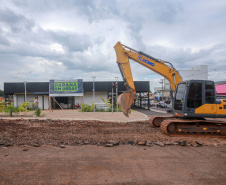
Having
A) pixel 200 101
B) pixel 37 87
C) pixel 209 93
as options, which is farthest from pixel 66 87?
pixel 209 93

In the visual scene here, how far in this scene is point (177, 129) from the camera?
9.13 metres

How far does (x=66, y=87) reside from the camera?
2536 cm

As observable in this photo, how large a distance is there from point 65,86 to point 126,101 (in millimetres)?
16617

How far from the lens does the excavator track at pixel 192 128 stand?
907 centimetres

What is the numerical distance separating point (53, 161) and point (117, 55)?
7.27 meters

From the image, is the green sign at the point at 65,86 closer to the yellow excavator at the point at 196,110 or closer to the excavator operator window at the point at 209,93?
the yellow excavator at the point at 196,110

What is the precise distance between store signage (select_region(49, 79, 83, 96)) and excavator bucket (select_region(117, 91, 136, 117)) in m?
15.6

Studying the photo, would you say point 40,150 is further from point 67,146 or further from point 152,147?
point 152,147

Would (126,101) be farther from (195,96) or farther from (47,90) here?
(47,90)

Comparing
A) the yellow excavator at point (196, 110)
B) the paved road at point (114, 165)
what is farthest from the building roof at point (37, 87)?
the paved road at point (114, 165)

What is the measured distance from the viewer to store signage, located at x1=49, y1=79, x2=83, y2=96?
82.5 feet

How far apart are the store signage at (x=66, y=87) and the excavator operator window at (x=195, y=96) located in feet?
59.4

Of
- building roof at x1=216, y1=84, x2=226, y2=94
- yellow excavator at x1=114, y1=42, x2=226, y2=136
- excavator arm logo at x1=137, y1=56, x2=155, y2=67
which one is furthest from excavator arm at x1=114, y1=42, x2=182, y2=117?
building roof at x1=216, y1=84, x2=226, y2=94

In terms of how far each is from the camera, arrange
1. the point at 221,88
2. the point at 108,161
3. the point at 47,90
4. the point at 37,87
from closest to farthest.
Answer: the point at 108,161 → the point at 221,88 → the point at 37,87 → the point at 47,90
